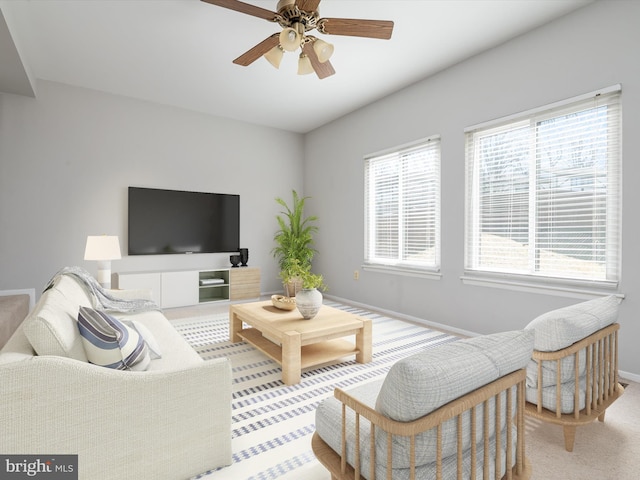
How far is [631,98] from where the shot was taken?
2.42 metres

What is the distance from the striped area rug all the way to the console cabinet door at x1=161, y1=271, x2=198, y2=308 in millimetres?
768

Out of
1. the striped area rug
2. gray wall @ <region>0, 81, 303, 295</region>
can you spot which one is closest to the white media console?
gray wall @ <region>0, 81, 303, 295</region>

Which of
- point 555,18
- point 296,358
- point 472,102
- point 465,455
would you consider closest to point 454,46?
point 472,102

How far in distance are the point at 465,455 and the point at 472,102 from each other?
10.9 ft

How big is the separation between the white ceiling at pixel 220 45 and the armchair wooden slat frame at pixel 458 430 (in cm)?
282

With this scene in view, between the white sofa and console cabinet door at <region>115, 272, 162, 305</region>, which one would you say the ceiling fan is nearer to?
the white sofa

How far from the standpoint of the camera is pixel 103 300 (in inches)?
106

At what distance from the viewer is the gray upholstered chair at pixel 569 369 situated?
4.92 feet

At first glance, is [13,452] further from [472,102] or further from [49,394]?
[472,102]

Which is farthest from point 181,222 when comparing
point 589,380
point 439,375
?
point 589,380

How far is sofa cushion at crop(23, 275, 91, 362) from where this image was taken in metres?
1.28

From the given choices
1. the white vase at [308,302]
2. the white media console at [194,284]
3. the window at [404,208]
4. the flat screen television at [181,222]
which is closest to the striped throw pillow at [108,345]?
the white vase at [308,302]

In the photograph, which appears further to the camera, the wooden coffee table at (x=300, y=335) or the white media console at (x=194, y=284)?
the white media console at (x=194, y=284)

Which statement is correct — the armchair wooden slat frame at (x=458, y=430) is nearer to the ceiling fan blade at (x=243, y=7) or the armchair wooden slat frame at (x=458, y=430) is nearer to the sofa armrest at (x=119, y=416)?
the sofa armrest at (x=119, y=416)
